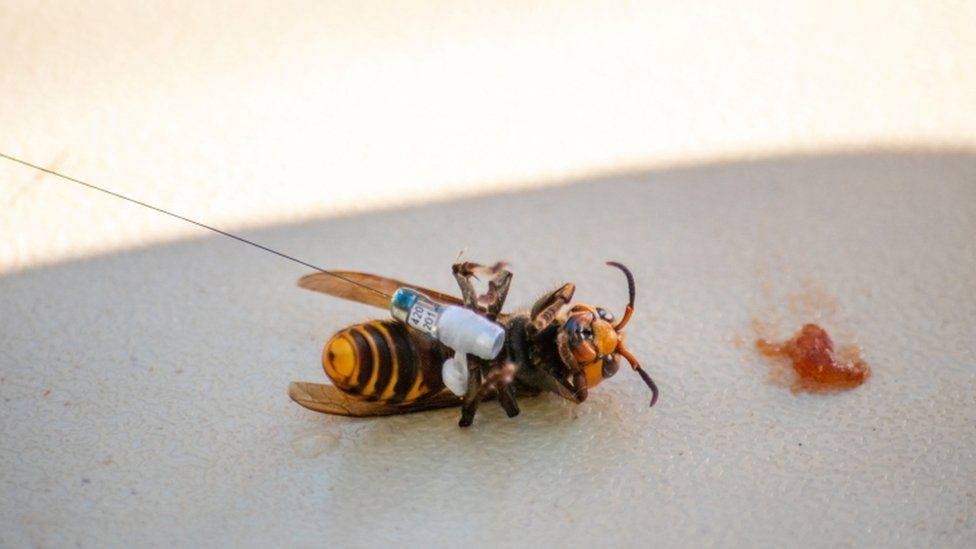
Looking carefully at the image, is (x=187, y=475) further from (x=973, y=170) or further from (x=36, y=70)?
(x=973, y=170)

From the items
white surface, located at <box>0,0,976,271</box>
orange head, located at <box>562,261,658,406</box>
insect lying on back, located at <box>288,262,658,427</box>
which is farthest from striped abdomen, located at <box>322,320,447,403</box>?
white surface, located at <box>0,0,976,271</box>

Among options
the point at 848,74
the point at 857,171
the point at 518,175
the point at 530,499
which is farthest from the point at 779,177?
the point at 530,499

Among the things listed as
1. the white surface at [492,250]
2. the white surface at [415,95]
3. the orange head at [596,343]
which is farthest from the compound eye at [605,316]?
the white surface at [415,95]

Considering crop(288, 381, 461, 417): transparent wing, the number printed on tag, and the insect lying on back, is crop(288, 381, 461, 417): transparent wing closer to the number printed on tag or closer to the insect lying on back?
the insect lying on back

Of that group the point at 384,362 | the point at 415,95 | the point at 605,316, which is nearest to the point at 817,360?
the point at 605,316

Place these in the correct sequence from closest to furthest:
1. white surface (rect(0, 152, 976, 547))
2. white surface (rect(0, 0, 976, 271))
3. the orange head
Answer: white surface (rect(0, 152, 976, 547))
the orange head
white surface (rect(0, 0, 976, 271))

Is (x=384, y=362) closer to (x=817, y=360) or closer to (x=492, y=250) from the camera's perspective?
(x=492, y=250)
